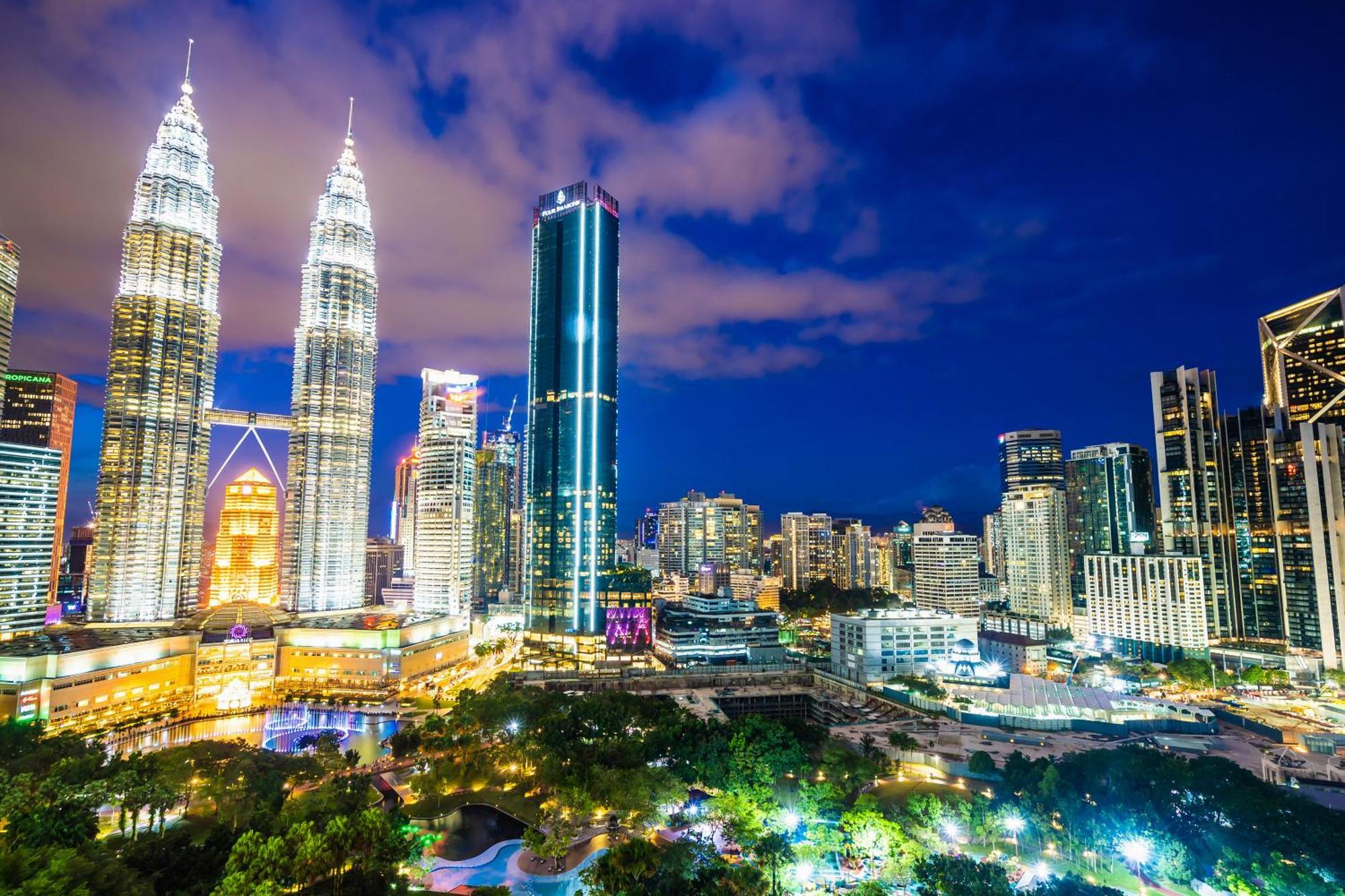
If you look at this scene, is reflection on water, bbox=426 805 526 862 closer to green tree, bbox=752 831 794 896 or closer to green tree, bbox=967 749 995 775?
green tree, bbox=752 831 794 896

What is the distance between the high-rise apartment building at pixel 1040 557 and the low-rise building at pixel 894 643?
2338 inches

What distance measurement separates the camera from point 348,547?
105438 millimetres

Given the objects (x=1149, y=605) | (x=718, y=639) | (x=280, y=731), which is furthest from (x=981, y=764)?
(x=1149, y=605)

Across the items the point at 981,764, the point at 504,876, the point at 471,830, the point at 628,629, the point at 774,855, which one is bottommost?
the point at 471,830

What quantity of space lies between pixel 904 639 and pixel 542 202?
88145 mm

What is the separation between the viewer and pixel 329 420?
104 metres

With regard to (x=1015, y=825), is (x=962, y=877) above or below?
above

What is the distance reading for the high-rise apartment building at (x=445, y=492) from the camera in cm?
11500

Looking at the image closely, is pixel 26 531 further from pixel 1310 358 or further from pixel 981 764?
pixel 1310 358

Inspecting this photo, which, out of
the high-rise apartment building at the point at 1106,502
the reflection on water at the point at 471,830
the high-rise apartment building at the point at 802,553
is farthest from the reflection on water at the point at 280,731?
the high-rise apartment building at the point at 802,553

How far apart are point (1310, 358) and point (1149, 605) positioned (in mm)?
41680

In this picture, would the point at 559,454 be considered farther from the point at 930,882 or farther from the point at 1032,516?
the point at 1032,516

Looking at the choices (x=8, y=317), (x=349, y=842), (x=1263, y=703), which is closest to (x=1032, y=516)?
(x=1263, y=703)

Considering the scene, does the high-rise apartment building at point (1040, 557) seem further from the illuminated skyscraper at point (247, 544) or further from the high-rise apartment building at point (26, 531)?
the high-rise apartment building at point (26, 531)
